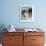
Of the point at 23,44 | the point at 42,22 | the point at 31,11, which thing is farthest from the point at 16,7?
the point at 23,44

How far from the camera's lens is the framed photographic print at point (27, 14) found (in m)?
3.93

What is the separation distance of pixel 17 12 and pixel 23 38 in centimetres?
93

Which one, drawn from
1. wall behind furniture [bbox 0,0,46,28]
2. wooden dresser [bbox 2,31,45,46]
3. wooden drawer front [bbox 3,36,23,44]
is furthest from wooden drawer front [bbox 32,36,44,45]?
wall behind furniture [bbox 0,0,46,28]

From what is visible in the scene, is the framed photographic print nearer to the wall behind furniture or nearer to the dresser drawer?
the wall behind furniture

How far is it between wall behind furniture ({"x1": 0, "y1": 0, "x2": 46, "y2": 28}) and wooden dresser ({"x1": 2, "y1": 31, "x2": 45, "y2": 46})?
56 cm

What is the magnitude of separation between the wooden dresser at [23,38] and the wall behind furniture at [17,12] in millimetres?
559

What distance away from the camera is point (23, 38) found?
11.5 feet

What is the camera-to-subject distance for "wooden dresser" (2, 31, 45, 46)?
348cm

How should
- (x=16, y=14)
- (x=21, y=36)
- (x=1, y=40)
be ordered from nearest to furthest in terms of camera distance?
(x=21, y=36) < (x=1, y=40) < (x=16, y=14)

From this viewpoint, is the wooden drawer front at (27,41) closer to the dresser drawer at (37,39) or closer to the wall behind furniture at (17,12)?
the dresser drawer at (37,39)

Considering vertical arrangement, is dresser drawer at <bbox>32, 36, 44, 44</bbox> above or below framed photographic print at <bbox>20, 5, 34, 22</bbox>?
below

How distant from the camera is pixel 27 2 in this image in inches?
155

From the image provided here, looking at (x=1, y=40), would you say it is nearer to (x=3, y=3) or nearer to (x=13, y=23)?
(x=13, y=23)

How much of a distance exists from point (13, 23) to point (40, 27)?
0.90 meters
